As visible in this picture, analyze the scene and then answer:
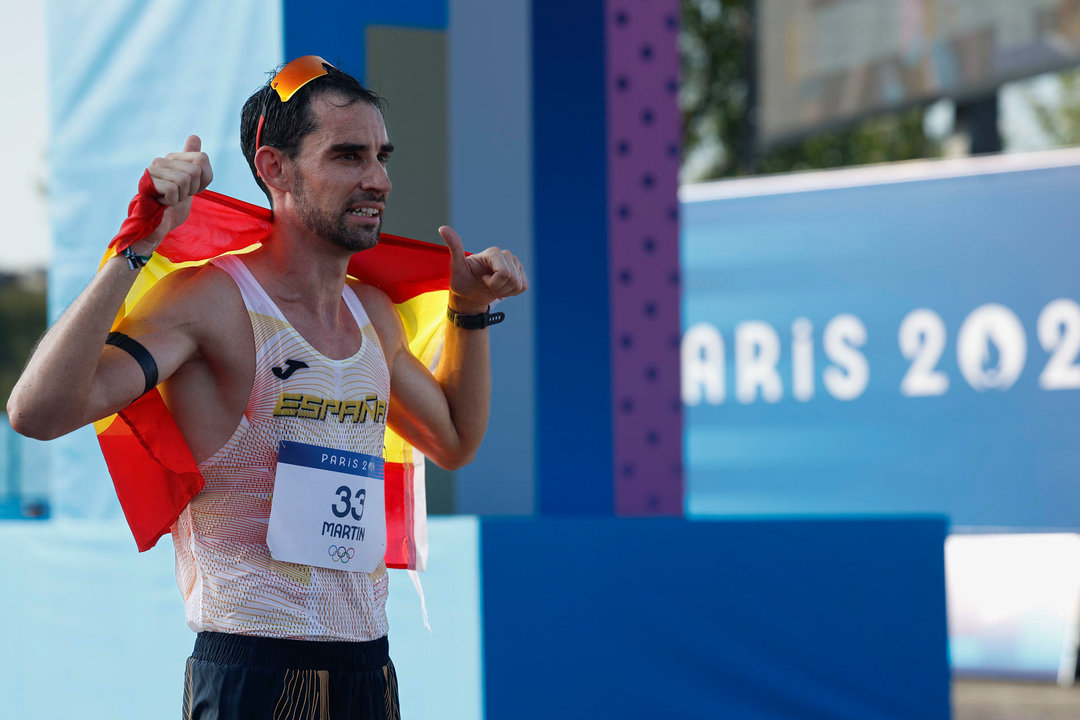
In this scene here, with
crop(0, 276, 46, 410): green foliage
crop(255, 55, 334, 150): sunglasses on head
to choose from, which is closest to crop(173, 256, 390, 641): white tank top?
crop(255, 55, 334, 150): sunglasses on head

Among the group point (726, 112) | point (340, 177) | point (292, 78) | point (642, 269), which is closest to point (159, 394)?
point (340, 177)

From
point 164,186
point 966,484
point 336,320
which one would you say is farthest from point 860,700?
point 966,484

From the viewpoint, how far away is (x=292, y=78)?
6.28ft

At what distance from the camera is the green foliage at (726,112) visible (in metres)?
15.8

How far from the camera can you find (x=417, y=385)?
7.00ft

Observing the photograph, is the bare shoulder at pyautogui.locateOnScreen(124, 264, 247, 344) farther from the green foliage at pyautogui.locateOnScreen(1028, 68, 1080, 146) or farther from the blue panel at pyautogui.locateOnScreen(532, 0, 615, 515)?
the green foliage at pyautogui.locateOnScreen(1028, 68, 1080, 146)

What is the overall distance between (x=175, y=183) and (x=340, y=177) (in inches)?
11.7

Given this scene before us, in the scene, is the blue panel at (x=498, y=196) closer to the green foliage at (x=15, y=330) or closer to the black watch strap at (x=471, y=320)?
the black watch strap at (x=471, y=320)

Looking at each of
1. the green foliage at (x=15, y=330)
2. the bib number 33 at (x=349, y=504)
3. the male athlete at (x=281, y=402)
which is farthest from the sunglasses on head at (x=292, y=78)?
the green foliage at (x=15, y=330)

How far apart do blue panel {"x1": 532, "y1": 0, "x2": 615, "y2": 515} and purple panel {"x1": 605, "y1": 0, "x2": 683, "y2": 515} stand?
0.14ft

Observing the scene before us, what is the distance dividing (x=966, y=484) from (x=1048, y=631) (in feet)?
3.17

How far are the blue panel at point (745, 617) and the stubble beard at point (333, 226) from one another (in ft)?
4.42

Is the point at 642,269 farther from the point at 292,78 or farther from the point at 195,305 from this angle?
the point at 195,305

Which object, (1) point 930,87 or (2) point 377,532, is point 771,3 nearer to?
(1) point 930,87
